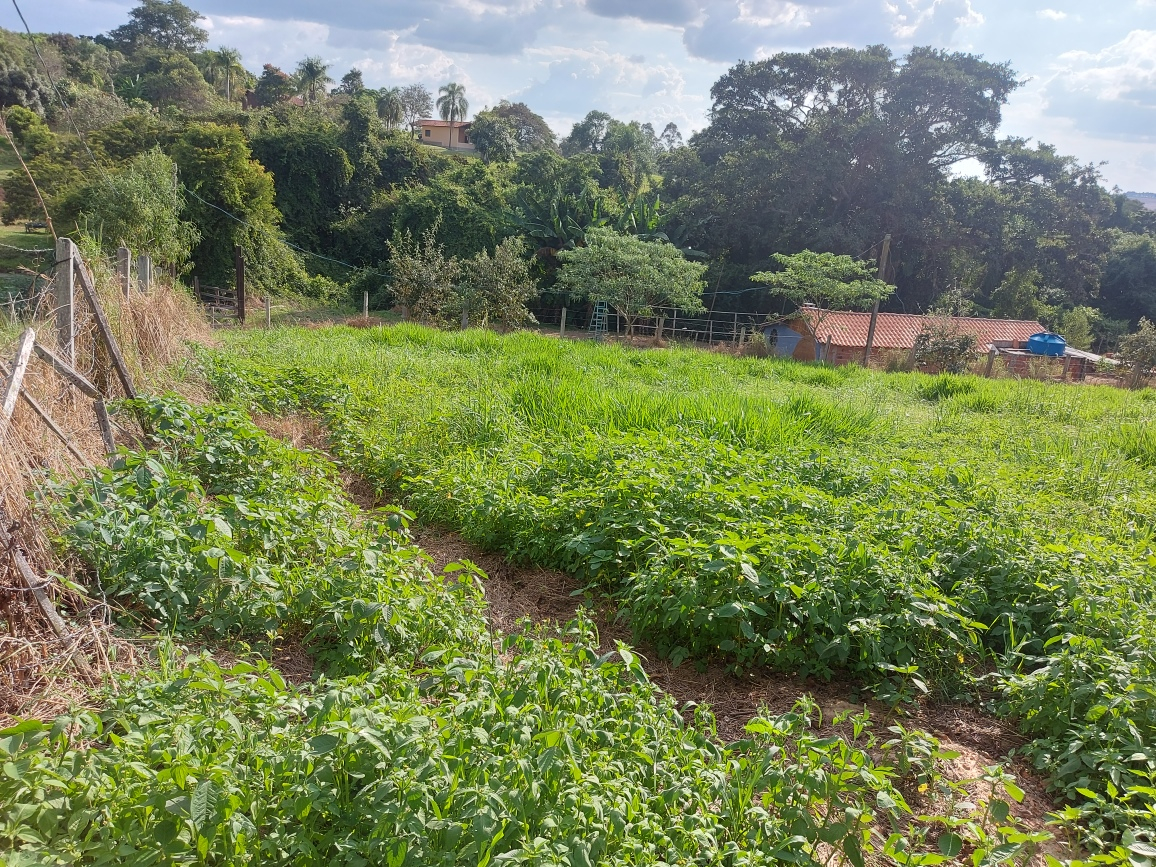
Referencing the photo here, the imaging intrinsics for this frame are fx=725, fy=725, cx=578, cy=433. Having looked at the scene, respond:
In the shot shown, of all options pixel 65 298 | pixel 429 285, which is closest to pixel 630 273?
pixel 429 285

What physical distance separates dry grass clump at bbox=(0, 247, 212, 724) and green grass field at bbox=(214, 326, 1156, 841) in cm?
147

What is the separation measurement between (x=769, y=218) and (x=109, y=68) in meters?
48.4

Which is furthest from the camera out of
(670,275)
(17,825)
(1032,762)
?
(670,275)

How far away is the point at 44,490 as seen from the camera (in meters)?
3.49

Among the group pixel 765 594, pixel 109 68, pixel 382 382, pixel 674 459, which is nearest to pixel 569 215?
pixel 382 382

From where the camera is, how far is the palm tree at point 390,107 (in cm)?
5212

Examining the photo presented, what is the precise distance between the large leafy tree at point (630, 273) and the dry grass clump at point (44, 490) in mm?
19620

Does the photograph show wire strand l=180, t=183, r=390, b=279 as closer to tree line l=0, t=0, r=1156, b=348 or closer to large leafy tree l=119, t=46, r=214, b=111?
tree line l=0, t=0, r=1156, b=348

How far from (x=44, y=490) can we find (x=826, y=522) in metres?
4.22

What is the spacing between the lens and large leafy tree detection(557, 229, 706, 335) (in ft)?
81.0

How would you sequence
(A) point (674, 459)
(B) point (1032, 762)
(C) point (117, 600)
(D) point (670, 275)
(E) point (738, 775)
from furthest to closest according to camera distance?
(D) point (670, 275)
(A) point (674, 459)
(C) point (117, 600)
(B) point (1032, 762)
(E) point (738, 775)

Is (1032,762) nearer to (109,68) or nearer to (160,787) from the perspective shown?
(160,787)

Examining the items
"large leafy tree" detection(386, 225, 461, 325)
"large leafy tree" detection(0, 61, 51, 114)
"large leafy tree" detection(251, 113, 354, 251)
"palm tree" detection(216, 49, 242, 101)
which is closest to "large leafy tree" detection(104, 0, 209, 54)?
"palm tree" detection(216, 49, 242, 101)

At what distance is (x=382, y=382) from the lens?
29.1ft
